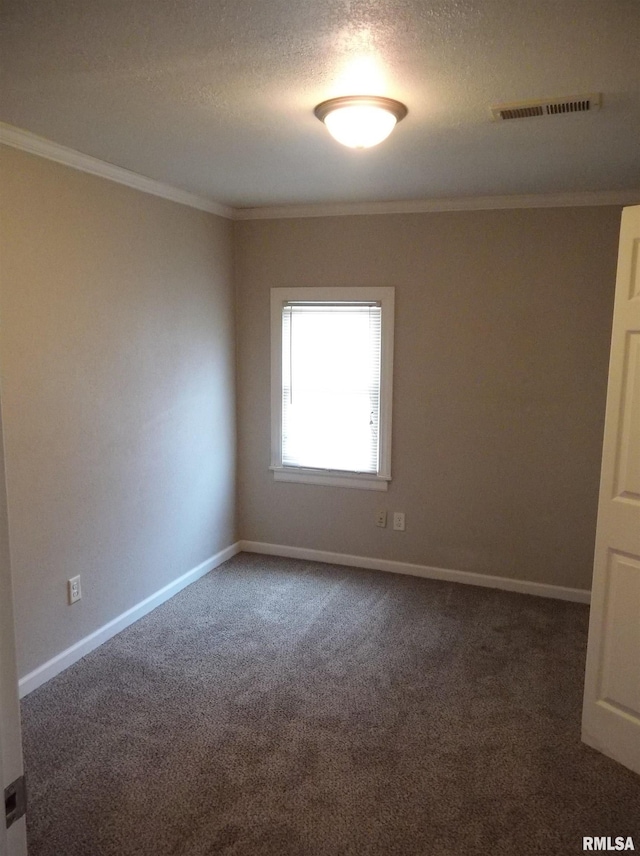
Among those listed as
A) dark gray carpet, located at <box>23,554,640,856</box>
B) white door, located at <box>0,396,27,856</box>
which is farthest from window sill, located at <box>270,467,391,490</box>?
white door, located at <box>0,396,27,856</box>

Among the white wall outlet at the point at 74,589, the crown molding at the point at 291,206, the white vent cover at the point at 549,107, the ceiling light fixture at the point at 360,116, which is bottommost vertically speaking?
the white wall outlet at the point at 74,589

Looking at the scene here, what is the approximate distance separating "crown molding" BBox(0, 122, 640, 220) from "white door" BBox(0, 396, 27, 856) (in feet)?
7.68

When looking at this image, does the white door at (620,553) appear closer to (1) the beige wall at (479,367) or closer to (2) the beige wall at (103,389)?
(1) the beige wall at (479,367)

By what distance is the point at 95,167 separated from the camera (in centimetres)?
320

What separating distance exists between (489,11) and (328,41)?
17.3 inches

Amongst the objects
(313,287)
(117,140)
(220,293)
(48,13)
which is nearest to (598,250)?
(313,287)

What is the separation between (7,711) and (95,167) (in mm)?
2858

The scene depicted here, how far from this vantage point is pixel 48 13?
1.69 metres

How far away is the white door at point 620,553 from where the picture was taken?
7.91ft

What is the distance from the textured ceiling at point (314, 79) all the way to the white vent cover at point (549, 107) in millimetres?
42

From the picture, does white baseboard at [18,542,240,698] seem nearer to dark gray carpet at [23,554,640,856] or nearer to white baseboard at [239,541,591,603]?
dark gray carpet at [23,554,640,856]

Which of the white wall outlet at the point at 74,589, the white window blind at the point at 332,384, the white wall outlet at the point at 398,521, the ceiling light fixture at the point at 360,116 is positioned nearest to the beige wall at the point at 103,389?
the white wall outlet at the point at 74,589

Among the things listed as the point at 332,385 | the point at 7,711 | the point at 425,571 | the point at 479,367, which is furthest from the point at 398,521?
the point at 7,711

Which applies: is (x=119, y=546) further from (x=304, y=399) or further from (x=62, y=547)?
(x=304, y=399)
